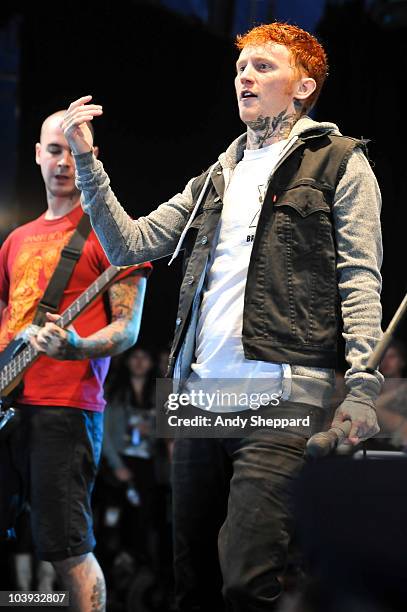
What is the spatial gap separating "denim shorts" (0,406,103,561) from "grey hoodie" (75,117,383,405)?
900mm

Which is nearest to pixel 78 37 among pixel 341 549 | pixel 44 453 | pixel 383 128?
pixel 383 128

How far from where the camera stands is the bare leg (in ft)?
10.6

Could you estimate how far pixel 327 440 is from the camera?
6.25 feet

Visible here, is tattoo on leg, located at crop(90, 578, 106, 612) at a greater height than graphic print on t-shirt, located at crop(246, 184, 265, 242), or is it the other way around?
graphic print on t-shirt, located at crop(246, 184, 265, 242)

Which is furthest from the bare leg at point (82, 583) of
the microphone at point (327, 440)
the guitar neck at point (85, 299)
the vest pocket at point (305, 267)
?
the microphone at point (327, 440)

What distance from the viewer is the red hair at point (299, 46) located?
2605 millimetres

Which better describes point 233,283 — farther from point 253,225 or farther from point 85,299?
point 85,299

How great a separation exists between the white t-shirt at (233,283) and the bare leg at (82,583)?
44.2 inches

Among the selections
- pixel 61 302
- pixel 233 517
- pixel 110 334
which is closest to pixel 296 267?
pixel 233 517

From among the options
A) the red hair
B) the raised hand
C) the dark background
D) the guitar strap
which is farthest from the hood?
the dark background

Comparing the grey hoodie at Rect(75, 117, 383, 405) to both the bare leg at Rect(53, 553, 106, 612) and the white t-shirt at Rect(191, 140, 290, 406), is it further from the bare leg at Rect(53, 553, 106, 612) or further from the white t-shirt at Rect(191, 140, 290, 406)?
the bare leg at Rect(53, 553, 106, 612)

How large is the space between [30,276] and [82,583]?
1.11 metres

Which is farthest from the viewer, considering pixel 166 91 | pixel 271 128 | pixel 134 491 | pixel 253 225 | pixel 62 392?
pixel 134 491

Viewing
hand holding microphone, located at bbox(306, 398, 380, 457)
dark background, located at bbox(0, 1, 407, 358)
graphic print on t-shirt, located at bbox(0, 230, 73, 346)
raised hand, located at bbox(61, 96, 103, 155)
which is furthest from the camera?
dark background, located at bbox(0, 1, 407, 358)
